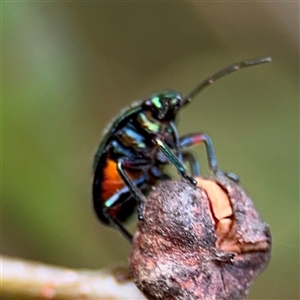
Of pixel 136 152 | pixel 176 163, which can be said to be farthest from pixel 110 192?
pixel 176 163

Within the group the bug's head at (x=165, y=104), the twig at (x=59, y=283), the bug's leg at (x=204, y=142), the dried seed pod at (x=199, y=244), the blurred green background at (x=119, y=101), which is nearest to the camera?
the dried seed pod at (x=199, y=244)

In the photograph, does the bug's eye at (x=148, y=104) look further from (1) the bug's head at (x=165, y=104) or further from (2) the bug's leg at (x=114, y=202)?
(2) the bug's leg at (x=114, y=202)

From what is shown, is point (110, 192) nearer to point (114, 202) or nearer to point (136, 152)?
point (114, 202)

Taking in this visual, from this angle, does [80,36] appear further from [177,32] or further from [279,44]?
[279,44]

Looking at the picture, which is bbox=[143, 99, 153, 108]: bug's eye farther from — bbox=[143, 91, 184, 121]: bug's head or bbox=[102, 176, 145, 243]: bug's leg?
bbox=[102, 176, 145, 243]: bug's leg

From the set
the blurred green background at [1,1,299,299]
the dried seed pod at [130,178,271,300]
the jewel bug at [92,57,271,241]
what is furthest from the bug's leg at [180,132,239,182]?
the blurred green background at [1,1,299,299]

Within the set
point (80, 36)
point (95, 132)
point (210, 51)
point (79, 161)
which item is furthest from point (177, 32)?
point (79, 161)

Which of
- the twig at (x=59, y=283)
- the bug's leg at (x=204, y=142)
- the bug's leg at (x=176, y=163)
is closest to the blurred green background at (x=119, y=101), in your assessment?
the bug's leg at (x=204, y=142)
